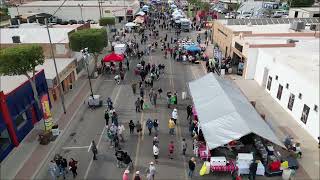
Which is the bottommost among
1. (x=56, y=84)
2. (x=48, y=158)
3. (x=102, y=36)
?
(x=48, y=158)

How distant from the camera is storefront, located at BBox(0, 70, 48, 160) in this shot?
17.2 metres

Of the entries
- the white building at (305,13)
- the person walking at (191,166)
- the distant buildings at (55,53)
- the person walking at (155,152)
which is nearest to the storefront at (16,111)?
the distant buildings at (55,53)

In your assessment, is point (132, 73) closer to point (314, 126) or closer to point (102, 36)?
point (102, 36)

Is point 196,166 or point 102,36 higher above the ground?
point 102,36

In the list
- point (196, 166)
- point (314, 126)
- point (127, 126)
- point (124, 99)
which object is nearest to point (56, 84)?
point (124, 99)

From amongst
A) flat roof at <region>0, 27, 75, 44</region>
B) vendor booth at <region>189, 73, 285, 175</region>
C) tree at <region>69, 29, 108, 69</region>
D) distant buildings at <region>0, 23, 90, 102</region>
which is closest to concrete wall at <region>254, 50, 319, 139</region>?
vendor booth at <region>189, 73, 285, 175</region>

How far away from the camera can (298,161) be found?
1638 centimetres

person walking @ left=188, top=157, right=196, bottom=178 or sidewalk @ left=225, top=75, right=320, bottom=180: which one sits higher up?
person walking @ left=188, top=157, right=196, bottom=178

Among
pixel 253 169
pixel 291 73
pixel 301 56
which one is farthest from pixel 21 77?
pixel 301 56

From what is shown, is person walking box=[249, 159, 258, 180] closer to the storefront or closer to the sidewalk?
the sidewalk

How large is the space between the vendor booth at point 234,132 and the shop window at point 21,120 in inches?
443

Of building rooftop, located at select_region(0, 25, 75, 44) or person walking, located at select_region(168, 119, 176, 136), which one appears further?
building rooftop, located at select_region(0, 25, 75, 44)

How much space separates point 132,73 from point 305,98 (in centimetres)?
1761

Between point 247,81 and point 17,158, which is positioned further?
point 247,81
